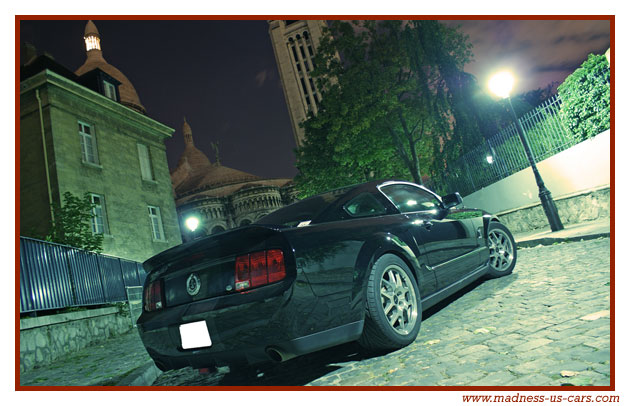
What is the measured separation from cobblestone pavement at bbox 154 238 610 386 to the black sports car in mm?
276

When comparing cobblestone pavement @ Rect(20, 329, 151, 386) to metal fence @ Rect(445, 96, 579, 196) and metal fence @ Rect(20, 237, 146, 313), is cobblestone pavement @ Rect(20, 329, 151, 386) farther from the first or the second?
metal fence @ Rect(445, 96, 579, 196)

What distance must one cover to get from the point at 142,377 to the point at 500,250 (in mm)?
4755

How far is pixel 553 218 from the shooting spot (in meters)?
9.66

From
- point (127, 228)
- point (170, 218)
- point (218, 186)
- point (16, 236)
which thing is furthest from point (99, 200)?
point (218, 186)

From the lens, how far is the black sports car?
2.56 meters

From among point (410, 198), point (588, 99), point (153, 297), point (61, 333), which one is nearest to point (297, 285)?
point (153, 297)

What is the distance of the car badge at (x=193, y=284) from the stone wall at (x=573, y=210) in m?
9.83

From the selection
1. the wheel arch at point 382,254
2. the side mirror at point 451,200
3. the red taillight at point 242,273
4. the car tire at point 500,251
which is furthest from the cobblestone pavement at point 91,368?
the car tire at point 500,251

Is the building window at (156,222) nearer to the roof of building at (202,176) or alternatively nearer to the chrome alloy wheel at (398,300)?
the chrome alloy wheel at (398,300)

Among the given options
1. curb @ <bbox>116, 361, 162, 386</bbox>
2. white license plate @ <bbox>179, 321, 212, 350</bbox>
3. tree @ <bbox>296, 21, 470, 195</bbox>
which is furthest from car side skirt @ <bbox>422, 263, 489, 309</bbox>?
tree @ <bbox>296, 21, 470, 195</bbox>

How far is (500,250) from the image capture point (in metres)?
5.55

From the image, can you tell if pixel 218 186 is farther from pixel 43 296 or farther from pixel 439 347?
pixel 439 347

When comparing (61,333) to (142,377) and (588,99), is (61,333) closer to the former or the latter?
(142,377)

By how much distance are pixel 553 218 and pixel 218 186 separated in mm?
73586
